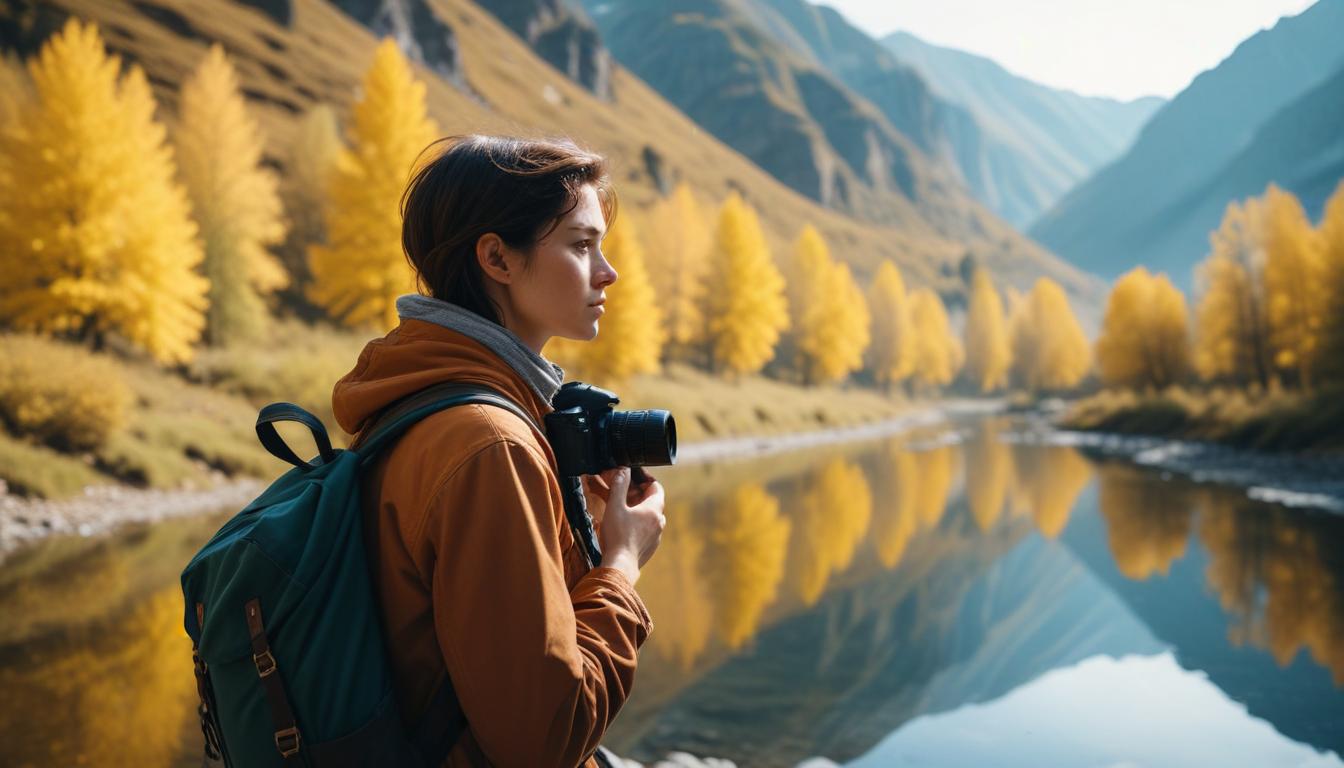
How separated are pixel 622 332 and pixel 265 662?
30689 millimetres

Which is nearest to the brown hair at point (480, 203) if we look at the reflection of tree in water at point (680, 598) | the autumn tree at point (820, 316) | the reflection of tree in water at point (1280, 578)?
the reflection of tree in water at point (680, 598)

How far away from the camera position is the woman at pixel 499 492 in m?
1.39

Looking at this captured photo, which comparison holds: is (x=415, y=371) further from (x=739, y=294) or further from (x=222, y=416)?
(x=739, y=294)

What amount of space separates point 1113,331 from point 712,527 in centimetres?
3506

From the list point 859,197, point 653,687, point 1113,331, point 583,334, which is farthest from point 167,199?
point 859,197

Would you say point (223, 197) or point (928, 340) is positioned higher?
point (223, 197)

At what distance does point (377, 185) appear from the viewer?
26609 mm

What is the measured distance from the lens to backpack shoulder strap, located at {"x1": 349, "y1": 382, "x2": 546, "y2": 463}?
4.89 feet

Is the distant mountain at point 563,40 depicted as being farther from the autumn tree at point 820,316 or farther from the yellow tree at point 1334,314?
the yellow tree at point 1334,314

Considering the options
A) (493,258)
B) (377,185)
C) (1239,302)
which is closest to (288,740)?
(493,258)

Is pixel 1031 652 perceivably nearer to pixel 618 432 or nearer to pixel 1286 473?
pixel 618 432

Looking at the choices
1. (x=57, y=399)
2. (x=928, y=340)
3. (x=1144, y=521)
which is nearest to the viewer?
(x=57, y=399)

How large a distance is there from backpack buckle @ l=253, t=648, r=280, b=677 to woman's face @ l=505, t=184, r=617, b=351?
767 millimetres

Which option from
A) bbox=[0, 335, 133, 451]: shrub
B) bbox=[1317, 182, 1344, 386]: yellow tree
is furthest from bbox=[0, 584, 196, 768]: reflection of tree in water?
bbox=[1317, 182, 1344, 386]: yellow tree
